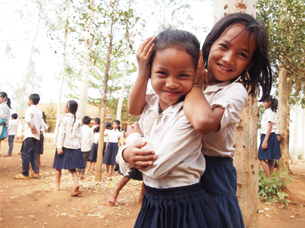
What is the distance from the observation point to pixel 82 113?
904 centimetres

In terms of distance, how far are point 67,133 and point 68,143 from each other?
0.20 m

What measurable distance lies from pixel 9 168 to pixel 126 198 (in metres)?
4.59

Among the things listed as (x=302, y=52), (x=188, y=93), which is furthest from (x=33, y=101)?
(x=302, y=52)

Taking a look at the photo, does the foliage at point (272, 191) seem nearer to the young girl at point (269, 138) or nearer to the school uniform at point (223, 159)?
the young girl at point (269, 138)

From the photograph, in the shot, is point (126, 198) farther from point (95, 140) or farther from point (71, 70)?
point (71, 70)

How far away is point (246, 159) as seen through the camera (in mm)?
2291

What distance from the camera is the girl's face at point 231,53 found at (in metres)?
1.16

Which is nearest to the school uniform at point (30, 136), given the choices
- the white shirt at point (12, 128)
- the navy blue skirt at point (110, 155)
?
the navy blue skirt at point (110, 155)

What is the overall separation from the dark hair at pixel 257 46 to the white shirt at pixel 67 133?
13.6 ft

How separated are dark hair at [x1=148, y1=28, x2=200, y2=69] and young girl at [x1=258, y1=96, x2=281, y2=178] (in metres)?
4.97

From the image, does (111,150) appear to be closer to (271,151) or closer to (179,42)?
(271,151)

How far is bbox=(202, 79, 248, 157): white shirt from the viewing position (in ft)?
3.33

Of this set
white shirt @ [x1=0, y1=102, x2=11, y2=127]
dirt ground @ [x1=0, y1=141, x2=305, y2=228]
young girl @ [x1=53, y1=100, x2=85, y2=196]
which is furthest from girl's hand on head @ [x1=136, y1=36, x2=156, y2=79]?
white shirt @ [x1=0, y1=102, x2=11, y2=127]

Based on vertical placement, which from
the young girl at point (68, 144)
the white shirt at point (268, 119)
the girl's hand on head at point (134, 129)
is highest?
the white shirt at point (268, 119)
